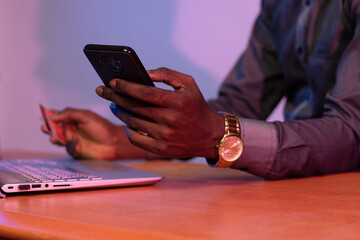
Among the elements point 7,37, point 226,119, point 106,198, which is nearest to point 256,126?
point 226,119

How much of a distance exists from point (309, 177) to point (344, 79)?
232mm

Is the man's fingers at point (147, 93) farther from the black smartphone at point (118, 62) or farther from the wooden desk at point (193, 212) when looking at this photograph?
the wooden desk at point (193, 212)

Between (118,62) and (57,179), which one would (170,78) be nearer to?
(118,62)

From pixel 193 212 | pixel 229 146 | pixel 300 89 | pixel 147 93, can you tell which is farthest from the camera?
pixel 300 89

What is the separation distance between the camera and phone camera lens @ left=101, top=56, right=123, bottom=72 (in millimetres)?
632

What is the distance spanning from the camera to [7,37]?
2779mm

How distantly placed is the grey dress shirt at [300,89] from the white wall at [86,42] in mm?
A: 325

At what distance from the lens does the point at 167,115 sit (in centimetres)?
65

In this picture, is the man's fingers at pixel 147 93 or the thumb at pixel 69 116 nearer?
the man's fingers at pixel 147 93

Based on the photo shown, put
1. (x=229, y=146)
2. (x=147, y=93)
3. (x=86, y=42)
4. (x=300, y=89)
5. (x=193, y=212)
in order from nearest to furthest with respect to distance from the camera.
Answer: (x=193, y=212) → (x=147, y=93) → (x=229, y=146) → (x=300, y=89) → (x=86, y=42)

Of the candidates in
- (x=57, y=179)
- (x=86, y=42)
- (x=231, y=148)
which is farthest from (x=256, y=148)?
(x=86, y=42)

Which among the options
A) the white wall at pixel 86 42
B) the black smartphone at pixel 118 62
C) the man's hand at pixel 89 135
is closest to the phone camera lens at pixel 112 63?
the black smartphone at pixel 118 62

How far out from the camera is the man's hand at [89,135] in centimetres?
113

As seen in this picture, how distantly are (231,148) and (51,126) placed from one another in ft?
1.87
